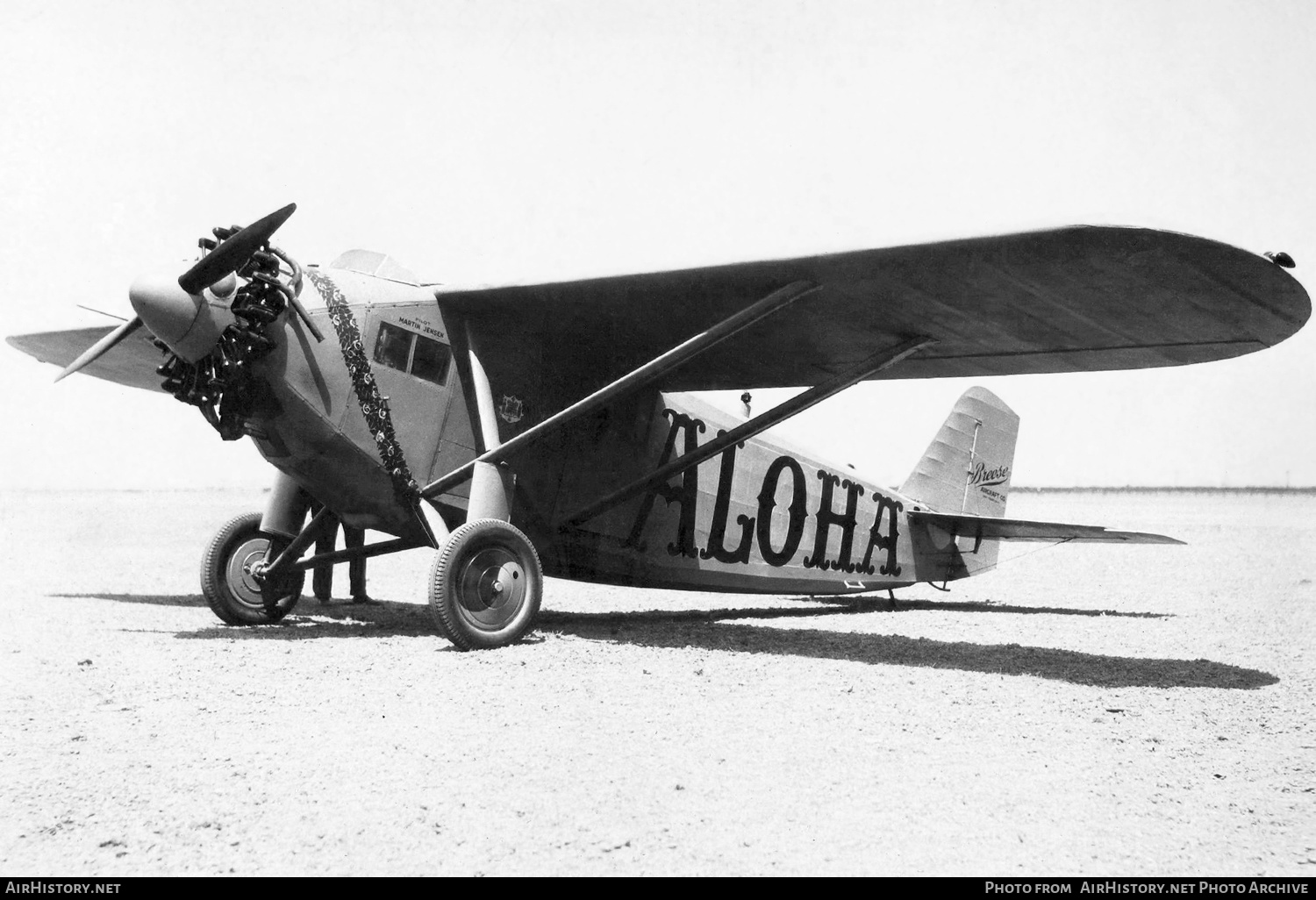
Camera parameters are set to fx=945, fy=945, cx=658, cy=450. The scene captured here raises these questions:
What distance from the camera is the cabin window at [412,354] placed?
7.75 meters

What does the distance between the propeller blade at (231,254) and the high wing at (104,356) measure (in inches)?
164

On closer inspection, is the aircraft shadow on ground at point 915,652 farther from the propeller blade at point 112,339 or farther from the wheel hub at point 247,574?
the propeller blade at point 112,339

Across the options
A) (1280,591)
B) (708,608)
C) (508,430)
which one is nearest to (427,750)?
(508,430)

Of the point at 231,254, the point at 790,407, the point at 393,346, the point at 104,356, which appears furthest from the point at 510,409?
the point at 104,356

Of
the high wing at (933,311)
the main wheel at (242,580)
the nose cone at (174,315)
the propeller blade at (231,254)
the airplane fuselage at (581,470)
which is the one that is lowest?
the main wheel at (242,580)

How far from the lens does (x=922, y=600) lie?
44.2ft

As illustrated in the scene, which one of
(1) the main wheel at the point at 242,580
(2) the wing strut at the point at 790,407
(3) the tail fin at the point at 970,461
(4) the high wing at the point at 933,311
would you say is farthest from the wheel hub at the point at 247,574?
(3) the tail fin at the point at 970,461

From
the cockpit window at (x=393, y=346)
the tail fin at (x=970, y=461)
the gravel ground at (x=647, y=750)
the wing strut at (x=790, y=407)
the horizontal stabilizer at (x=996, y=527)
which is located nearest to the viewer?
the gravel ground at (x=647, y=750)

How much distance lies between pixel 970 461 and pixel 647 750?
9.84 meters

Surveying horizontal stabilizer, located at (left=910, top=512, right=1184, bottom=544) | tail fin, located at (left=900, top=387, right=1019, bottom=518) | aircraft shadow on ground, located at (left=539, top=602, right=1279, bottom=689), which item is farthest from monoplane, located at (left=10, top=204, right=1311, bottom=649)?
tail fin, located at (left=900, top=387, right=1019, bottom=518)

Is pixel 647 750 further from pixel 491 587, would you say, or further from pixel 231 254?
pixel 231 254

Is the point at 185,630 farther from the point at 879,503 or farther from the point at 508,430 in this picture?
the point at 879,503

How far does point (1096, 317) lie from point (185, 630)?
806 centimetres

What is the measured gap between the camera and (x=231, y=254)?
6508 millimetres
